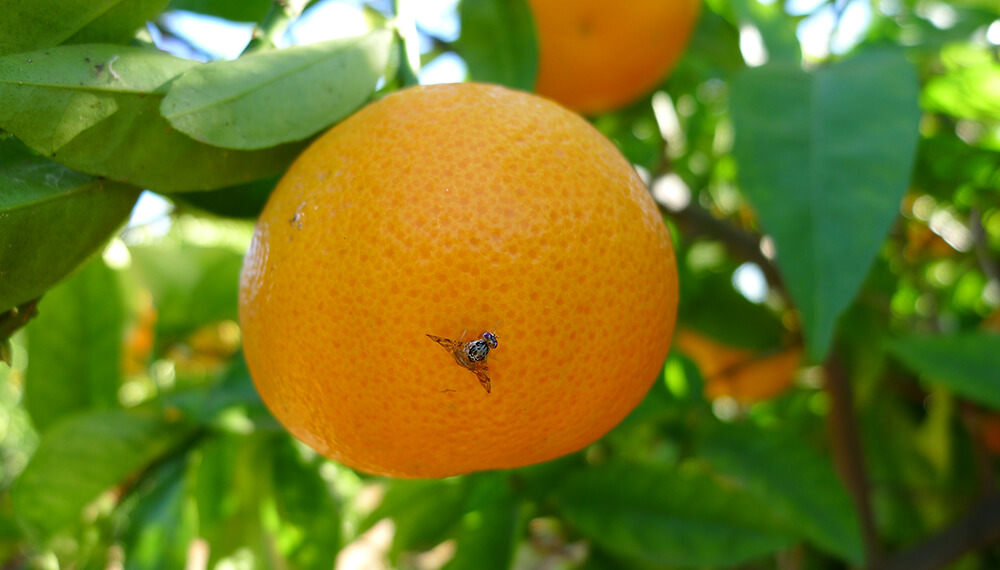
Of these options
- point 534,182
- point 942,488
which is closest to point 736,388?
point 942,488

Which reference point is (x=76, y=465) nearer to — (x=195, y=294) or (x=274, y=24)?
(x=195, y=294)

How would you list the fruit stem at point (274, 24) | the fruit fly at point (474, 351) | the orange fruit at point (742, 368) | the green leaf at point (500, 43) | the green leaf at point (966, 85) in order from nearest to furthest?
1. the fruit fly at point (474, 351)
2. the fruit stem at point (274, 24)
3. the green leaf at point (500, 43)
4. the green leaf at point (966, 85)
5. the orange fruit at point (742, 368)

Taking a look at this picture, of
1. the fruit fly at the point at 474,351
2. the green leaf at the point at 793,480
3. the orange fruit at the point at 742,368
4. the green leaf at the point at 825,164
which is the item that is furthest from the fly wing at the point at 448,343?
the orange fruit at the point at 742,368

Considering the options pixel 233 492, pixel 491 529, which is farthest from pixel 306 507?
pixel 491 529

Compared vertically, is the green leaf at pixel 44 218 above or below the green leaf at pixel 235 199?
above

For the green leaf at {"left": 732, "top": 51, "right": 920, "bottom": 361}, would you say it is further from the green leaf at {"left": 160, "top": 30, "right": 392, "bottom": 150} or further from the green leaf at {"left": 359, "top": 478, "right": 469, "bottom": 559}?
the green leaf at {"left": 359, "top": 478, "right": 469, "bottom": 559}

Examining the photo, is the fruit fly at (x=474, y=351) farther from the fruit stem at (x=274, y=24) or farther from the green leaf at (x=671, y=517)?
the green leaf at (x=671, y=517)

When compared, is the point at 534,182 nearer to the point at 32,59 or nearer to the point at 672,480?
the point at 32,59
